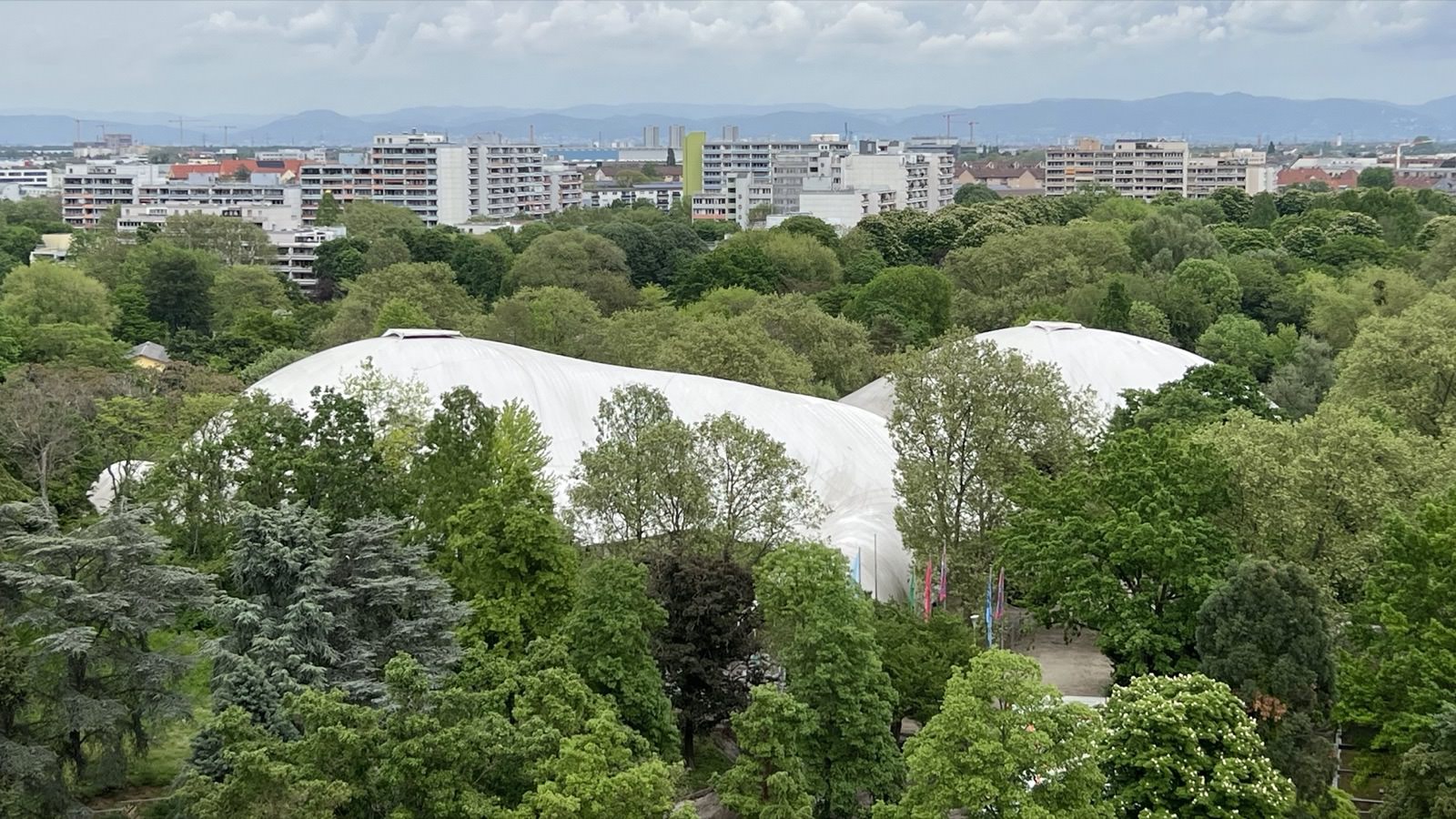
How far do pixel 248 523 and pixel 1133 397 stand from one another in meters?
22.8

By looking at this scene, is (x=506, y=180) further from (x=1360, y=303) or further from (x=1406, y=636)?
(x=1406, y=636)

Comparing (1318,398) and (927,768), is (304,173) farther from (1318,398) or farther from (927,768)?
(927,768)

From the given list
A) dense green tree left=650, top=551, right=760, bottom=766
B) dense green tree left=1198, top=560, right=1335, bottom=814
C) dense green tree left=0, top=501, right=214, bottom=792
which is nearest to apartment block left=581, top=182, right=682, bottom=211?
dense green tree left=650, top=551, right=760, bottom=766

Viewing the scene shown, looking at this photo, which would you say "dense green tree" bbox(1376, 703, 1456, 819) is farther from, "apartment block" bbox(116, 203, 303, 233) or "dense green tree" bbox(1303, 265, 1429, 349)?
"apartment block" bbox(116, 203, 303, 233)

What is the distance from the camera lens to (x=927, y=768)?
63.7 feet

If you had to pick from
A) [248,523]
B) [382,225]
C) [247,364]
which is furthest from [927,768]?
[382,225]

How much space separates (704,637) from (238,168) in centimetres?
15453

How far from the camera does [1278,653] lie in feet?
75.9

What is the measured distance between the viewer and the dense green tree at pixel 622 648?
2284 centimetres

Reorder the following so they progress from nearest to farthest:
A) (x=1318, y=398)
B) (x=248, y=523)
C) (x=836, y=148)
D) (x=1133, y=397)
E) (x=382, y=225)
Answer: (x=248, y=523) < (x=1133, y=397) < (x=1318, y=398) < (x=382, y=225) < (x=836, y=148)

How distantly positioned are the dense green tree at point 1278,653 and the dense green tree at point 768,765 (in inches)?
267

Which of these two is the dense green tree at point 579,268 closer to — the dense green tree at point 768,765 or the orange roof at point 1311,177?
the dense green tree at point 768,765

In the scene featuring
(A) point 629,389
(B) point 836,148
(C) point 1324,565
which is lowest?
(C) point 1324,565

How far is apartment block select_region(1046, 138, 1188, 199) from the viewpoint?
158000mm
